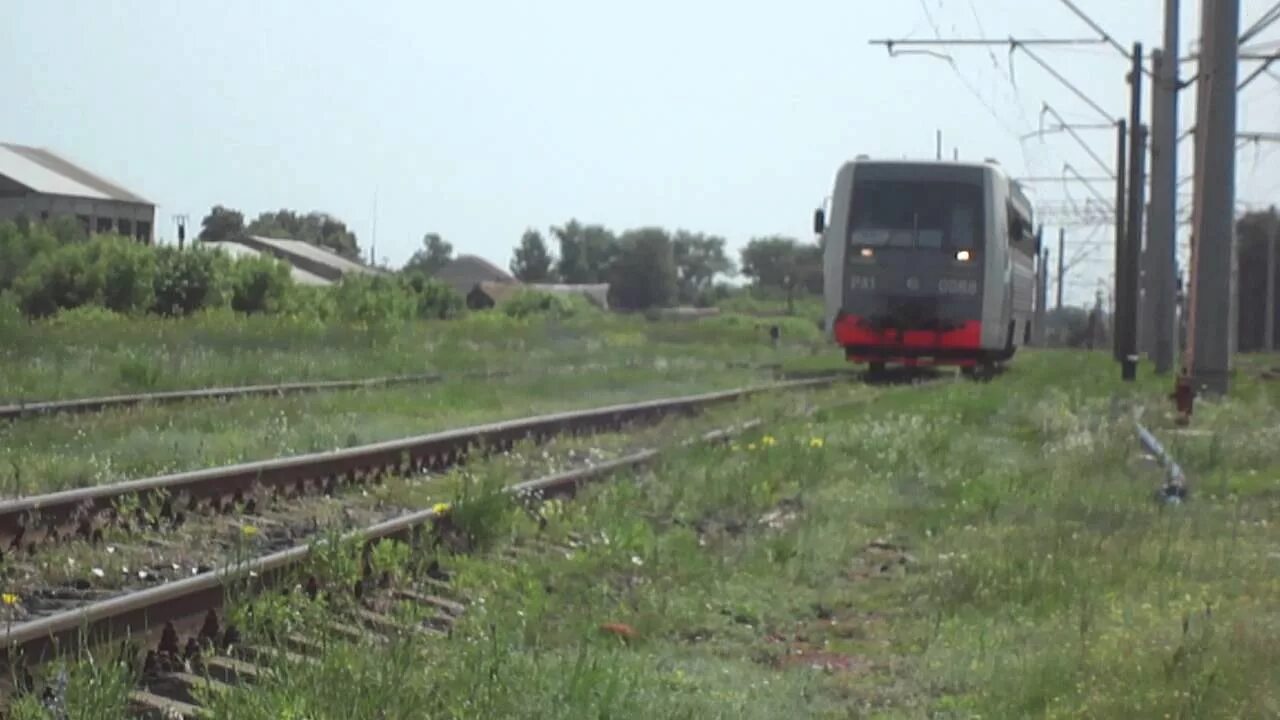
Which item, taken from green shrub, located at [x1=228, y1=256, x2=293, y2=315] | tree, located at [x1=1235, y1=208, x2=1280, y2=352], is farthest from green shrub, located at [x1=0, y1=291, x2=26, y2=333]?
tree, located at [x1=1235, y1=208, x2=1280, y2=352]

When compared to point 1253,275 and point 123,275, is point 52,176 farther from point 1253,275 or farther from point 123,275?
point 1253,275

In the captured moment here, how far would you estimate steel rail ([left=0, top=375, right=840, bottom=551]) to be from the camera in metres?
10.1

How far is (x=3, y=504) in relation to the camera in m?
10.1

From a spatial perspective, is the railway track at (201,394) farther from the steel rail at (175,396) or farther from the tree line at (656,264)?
the tree line at (656,264)

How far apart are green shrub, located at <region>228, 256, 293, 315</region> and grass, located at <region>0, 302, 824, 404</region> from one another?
936 cm

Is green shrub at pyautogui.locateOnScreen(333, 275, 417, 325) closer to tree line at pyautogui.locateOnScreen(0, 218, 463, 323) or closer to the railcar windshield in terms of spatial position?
tree line at pyautogui.locateOnScreen(0, 218, 463, 323)

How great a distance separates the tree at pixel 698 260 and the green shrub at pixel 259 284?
3695 inches

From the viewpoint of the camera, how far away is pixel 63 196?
89812 millimetres

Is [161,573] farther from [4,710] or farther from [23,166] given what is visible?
[23,166]

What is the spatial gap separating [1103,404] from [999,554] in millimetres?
14129

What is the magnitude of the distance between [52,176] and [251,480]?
3337 inches

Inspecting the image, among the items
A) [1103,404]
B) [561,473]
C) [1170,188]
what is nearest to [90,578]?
[561,473]

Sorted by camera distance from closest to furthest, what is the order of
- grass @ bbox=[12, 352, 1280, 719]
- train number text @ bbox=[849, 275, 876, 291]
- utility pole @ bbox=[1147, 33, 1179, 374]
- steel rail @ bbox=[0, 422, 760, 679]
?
grass @ bbox=[12, 352, 1280, 719]
steel rail @ bbox=[0, 422, 760, 679]
train number text @ bbox=[849, 275, 876, 291]
utility pole @ bbox=[1147, 33, 1179, 374]

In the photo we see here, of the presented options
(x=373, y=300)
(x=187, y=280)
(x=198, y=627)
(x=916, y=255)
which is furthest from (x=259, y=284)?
(x=198, y=627)
